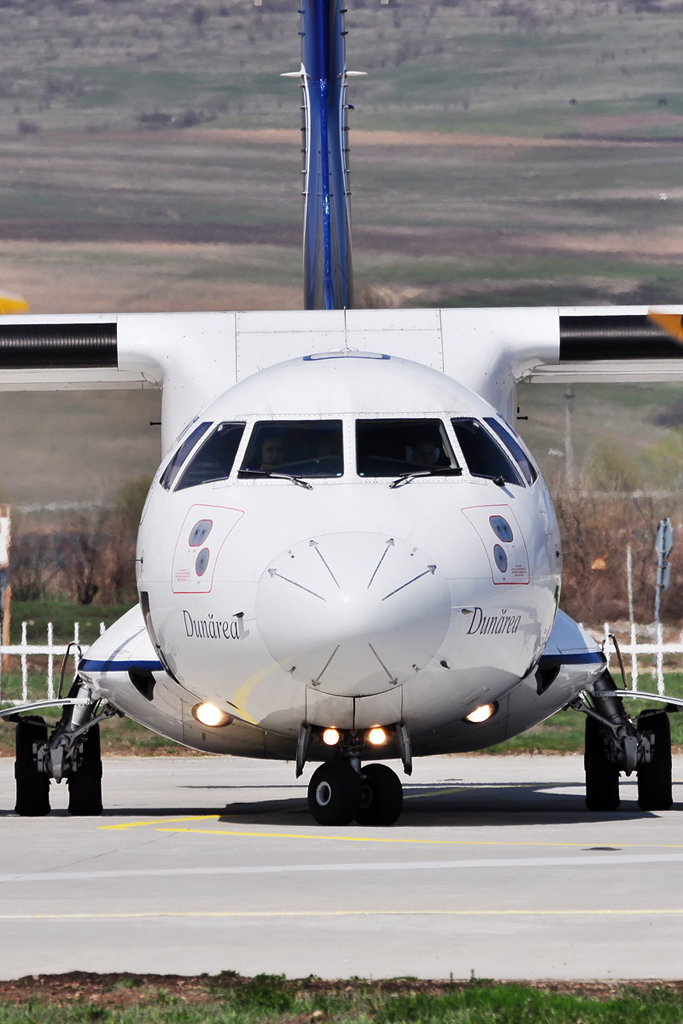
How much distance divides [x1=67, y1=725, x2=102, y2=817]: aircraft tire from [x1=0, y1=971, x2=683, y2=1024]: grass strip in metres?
7.74

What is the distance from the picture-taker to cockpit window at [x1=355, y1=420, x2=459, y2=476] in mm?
10258

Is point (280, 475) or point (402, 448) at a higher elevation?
point (402, 448)

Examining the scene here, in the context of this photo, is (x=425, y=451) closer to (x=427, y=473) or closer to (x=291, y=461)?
(x=427, y=473)

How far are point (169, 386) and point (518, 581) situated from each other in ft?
15.8

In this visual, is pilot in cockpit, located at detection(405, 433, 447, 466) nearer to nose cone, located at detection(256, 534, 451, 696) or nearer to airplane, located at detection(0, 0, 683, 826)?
airplane, located at detection(0, 0, 683, 826)

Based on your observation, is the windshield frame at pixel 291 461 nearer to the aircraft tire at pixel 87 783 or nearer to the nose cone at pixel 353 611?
the nose cone at pixel 353 611

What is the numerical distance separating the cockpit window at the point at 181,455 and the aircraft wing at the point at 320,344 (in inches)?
84.1

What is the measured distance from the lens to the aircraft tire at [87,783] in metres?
13.2

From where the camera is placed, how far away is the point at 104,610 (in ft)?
110

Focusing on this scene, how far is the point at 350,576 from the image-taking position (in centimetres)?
908

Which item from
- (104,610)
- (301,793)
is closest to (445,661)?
(301,793)

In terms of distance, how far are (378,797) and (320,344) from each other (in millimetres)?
4126

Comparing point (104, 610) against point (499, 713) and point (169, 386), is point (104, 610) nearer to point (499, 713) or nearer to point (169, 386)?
point (169, 386)

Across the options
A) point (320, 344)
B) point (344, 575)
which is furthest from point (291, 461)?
point (320, 344)
